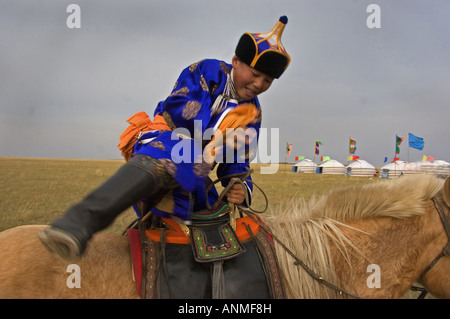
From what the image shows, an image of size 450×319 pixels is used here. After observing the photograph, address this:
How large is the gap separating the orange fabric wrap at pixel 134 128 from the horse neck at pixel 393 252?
60.8 inches

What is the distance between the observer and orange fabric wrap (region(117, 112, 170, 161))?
2105 millimetres

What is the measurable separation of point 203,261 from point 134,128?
41.0 inches

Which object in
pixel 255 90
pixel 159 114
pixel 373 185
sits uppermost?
pixel 255 90

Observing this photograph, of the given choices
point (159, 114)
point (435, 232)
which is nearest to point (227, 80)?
point (159, 114)

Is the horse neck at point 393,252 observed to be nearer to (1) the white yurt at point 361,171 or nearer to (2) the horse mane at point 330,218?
(2) the horse mane at point 330,218

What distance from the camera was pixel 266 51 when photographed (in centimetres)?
206

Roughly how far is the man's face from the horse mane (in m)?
1.00

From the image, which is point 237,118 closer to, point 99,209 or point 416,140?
point 99,209

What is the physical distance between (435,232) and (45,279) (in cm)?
258

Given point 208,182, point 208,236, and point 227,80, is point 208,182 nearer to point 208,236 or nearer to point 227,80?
point 208,236

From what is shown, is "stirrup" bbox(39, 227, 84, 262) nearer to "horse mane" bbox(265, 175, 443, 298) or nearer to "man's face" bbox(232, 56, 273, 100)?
"horse mane" bbox(265, 175, 443, 298)

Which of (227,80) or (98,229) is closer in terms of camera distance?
(98,229)

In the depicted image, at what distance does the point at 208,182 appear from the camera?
2.36 meters

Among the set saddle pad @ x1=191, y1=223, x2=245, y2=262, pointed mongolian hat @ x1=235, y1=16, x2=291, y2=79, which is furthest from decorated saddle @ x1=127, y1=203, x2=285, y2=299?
pointed mongolian hat @ x1=235, y1=16, x2=291, y2=79
